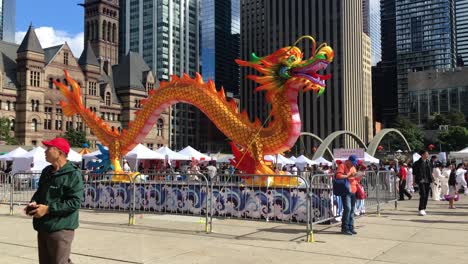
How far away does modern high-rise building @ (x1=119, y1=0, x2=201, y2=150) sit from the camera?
134 meters

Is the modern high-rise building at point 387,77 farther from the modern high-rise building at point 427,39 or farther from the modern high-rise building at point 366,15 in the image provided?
the modern high-rise building at point 366,15

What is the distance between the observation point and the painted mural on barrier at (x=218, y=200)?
34.0ft

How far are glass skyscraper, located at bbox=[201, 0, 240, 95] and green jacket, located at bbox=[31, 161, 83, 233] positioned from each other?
13958 cm

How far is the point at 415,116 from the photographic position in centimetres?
10488

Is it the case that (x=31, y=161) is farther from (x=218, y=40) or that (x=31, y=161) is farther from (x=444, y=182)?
(x=218, y=40)

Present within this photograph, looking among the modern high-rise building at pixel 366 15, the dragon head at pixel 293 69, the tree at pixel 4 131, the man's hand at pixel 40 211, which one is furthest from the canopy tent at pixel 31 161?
the modern high-rise building at pixel 366 15

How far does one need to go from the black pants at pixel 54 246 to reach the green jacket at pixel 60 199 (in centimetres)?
6

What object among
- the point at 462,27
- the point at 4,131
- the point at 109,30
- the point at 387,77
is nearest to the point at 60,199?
the point at 4,131

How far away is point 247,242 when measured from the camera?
835cm

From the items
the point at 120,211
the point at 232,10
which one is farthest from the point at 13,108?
the point at 232,10

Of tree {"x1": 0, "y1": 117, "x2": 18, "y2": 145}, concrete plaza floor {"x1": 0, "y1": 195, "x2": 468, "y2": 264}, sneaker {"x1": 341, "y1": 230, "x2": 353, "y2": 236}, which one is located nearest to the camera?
concrete plaza floor {"x1": 0, "y1": 195, "x2": 468, "y2": 264}

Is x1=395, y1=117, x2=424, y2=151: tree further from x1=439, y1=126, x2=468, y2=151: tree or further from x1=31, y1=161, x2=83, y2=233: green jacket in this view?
x1=31, y1=161, x2=83, y2=233: green jacket

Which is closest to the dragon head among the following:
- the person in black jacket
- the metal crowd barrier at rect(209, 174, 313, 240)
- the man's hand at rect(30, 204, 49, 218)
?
the metal crowd barrier at rect(209, 174, 313, 240)

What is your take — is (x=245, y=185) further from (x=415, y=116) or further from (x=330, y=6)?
(x=415, y=116)
